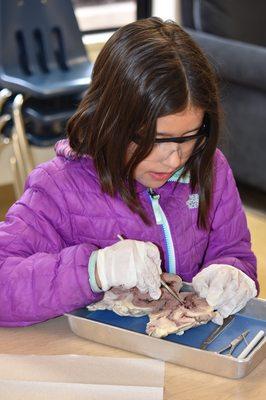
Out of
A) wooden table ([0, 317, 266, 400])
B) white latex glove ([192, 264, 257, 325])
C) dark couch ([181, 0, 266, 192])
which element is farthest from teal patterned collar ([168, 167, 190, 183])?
dark couch ([181, 0, 266, 192])

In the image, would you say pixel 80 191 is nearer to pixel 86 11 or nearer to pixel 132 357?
pixel 132 357

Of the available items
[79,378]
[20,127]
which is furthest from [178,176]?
[20,127]

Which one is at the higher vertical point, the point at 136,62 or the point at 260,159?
the point at 136,62

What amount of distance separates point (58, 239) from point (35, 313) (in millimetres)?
178

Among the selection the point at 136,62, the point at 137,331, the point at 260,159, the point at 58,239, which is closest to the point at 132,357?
the point at 137,331

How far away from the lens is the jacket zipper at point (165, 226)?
137 centimetres

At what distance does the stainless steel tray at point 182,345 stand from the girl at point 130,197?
0.09 feet

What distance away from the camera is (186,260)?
1.43 metres

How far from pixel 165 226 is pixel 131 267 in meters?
0.24

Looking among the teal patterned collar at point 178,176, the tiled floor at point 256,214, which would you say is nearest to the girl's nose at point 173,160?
the teal patterned collar at point 178,176

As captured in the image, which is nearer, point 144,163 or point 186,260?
point 144,163

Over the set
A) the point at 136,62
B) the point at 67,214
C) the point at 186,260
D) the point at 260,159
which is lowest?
the point at 260,159

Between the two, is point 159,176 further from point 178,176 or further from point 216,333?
point 216,333

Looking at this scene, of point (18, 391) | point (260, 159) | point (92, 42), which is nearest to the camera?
point (18, 391)
